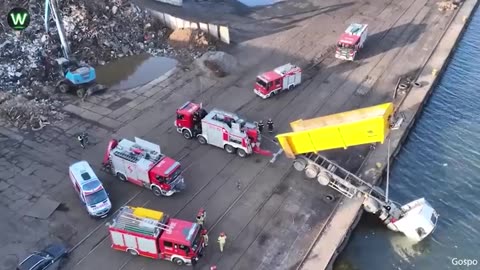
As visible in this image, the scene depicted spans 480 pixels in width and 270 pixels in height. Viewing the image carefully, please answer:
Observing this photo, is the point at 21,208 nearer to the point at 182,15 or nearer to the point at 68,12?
the point at 68,12

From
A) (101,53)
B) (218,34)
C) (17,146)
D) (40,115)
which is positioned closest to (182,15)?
(218,34)

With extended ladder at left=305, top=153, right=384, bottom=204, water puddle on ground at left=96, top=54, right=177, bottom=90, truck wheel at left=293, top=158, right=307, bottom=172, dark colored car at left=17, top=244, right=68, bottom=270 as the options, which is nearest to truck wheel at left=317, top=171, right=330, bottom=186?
extended ladder at left=305, top=153, right=384, bottom=204

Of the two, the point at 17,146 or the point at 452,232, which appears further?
the point at 17,146

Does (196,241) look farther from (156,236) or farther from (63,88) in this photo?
(63,88)

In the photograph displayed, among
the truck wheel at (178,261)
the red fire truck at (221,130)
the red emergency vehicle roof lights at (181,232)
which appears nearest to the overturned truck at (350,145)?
the red fire truck at (221,130)

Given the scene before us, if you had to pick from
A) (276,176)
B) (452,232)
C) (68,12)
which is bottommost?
(452,232)

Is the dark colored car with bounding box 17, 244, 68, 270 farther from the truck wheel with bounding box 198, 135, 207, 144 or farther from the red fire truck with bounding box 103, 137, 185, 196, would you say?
the truck wheel with bounding box 198, 135, 207, 144
